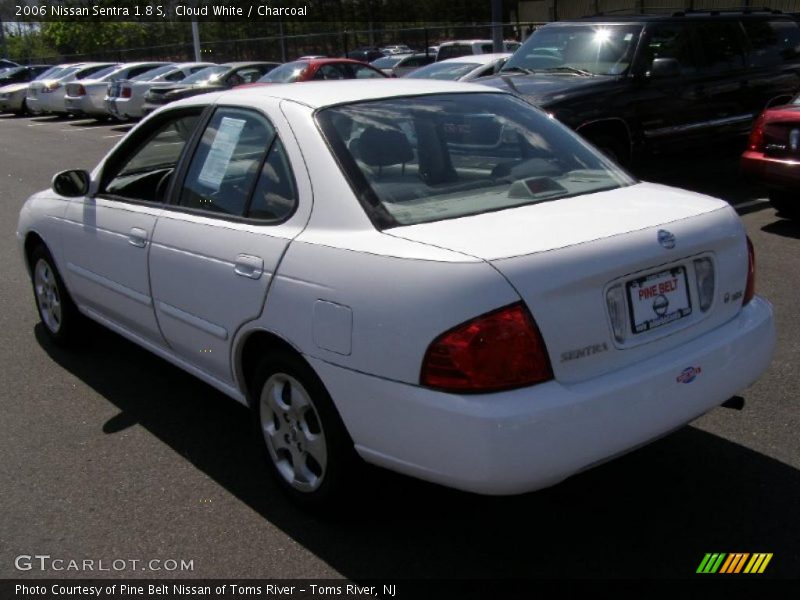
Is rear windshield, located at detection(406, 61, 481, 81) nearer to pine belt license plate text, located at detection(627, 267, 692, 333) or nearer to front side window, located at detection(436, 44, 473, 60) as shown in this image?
pine belt license plate text, located at detection(627, 267, 692, 333)

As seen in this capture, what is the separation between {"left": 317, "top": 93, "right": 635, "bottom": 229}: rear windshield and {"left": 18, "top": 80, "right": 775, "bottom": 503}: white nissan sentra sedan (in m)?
0.01

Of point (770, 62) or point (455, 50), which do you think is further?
point (455, 50)

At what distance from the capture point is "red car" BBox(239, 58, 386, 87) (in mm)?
16859

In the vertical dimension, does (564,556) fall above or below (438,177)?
below

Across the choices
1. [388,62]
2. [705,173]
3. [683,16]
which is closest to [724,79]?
[683,16]

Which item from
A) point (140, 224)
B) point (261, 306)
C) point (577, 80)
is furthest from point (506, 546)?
point (577, 80)

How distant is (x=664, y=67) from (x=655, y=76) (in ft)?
0.52

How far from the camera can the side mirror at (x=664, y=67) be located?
8.98 meters

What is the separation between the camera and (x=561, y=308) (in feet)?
9.44

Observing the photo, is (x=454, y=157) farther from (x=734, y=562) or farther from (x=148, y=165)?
(x=148, y=165)

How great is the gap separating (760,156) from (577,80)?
194cm

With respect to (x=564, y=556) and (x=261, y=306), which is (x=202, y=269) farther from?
(x=564, y=556)

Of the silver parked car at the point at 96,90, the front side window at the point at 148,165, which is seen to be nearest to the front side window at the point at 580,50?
the front side window at the point at 148,165

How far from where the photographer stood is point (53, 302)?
5.59 metres
